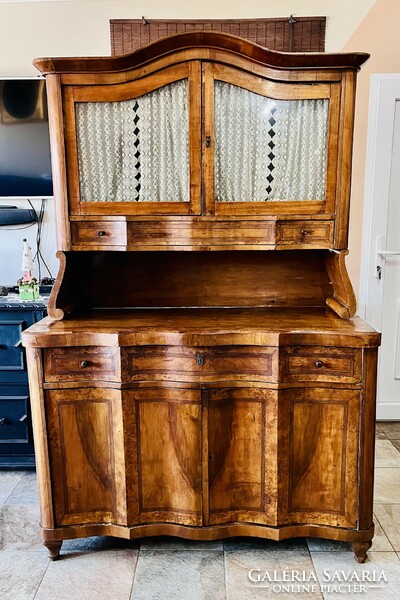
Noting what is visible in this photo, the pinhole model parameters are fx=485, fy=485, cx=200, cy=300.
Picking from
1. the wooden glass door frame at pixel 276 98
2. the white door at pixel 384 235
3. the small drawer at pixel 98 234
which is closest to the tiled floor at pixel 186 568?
the white door at pixel 384 235

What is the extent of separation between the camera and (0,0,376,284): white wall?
2873 mm

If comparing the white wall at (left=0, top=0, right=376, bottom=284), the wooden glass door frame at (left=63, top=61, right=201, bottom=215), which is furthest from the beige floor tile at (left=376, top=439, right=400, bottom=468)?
the white wall at (left=0, top=0, right=376, bottom=284)

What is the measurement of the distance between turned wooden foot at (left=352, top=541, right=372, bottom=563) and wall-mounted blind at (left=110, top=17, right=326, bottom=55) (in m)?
2.65

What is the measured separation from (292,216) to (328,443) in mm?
881

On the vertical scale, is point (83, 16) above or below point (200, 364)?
above

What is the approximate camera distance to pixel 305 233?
1.92 m

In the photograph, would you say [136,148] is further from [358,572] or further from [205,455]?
[358,572]

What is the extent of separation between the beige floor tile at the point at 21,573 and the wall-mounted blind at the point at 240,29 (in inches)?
107

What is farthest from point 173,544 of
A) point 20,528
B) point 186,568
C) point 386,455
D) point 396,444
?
point 396,444

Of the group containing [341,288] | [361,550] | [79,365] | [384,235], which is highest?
[384,235]

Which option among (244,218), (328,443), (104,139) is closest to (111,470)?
(328,443)

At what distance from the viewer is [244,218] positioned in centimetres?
189

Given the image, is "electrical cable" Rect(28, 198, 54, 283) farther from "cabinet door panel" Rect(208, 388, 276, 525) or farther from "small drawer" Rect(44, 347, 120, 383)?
"cabinet door panel" Rect(208, 388, 276, 525)

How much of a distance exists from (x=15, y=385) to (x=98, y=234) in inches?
43.7
